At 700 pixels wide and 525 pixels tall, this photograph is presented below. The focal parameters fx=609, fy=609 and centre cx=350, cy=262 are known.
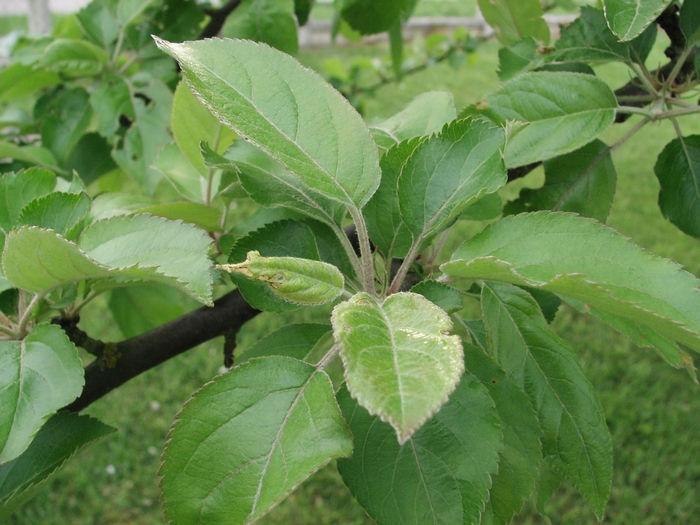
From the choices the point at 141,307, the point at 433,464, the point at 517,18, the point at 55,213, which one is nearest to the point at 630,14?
the point at 517,18

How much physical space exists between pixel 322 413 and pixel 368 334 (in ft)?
0.36

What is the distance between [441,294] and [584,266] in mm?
136

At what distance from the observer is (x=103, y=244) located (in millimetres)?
672

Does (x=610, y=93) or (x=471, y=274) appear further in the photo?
(x=610, y=93)

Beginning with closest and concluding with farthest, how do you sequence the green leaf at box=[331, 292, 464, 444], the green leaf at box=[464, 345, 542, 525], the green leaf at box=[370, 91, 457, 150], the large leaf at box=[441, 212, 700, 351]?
the green leaf at box=[331, 292, 464, 444]
the large leaf at box=[441, 212, 700, 351]
the green leaf at box=[464, 345, 542, 525]
the green leaf at box=[370, 91, 457, 150]

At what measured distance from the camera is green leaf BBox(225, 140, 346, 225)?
2.15 ft

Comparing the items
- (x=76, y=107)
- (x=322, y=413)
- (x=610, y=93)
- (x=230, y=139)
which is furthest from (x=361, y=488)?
(x=76, y=107)

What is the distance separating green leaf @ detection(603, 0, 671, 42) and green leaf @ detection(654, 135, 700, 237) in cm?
38

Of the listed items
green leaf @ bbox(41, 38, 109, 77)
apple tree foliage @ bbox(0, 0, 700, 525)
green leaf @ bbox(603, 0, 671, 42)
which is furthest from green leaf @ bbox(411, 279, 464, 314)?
green leaf @ bbox(41, 38, 109, 77)

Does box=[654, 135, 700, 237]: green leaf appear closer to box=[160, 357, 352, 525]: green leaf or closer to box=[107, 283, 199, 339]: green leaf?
box=[160, 357, 352, 525]: green leaf

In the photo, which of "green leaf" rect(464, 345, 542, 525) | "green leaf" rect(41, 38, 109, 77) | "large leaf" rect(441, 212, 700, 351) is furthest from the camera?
"green leaf" rect(41, 38, 109, 77)

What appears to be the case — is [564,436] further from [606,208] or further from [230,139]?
[230,139]

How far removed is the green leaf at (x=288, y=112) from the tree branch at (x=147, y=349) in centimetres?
29

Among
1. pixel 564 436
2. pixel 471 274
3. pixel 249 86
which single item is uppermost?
pixel 249 86
